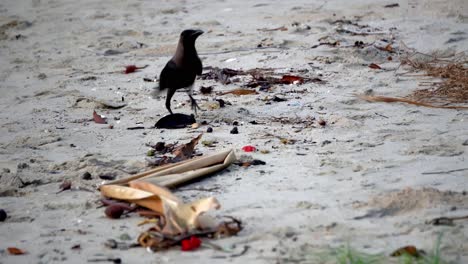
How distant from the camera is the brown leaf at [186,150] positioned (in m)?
5.11

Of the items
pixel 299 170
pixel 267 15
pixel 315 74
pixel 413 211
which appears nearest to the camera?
pixel 413 211

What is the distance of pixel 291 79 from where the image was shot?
6.87 meters

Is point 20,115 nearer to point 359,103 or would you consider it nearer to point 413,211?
point 359,103

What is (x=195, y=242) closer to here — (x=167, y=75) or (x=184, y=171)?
(x=184, y=171)

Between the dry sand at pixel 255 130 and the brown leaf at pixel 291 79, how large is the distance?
0.08m

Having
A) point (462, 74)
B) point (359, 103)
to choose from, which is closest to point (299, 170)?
point (359, 103)

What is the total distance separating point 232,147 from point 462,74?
237cm

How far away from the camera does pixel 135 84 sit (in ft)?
24.0

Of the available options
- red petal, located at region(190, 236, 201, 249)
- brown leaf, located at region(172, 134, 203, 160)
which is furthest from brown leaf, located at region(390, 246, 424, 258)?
brown leaf, located at region(172, 134, 203, 160)

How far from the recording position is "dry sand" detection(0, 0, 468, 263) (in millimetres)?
3934

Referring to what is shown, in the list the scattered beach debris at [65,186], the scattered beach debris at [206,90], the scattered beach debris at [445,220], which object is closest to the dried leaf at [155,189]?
the scattered beach debris at [65,186]

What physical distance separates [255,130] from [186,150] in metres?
0.69

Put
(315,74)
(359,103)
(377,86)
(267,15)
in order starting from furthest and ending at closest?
1. (267,15)
2. (315,74)
3. (377,86)
4. (359,103)

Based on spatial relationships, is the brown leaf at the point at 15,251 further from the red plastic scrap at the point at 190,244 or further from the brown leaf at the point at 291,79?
the brown leaf at the point at 291,79
